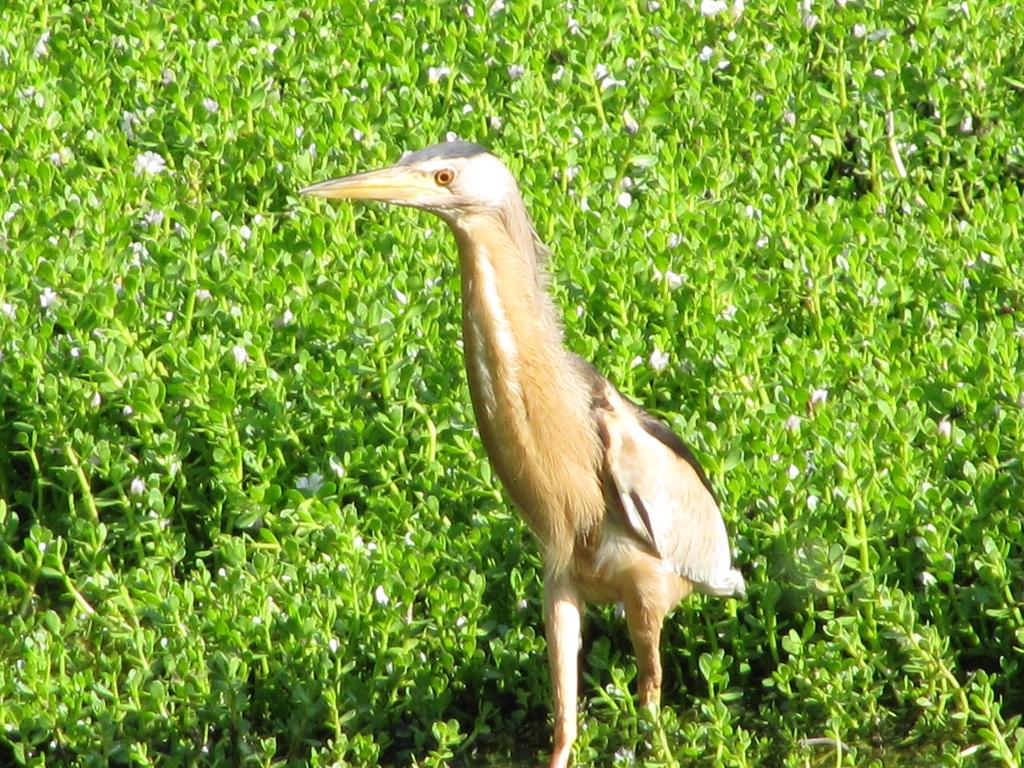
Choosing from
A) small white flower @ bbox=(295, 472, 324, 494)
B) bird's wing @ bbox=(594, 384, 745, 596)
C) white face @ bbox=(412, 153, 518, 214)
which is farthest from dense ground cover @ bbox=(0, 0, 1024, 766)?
white face @ bbox=(412, 153, 518, 214)

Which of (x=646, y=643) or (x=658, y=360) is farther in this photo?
(x=658, y=360)

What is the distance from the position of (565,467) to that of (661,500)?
1.03 ft

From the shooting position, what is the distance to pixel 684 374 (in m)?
6.28

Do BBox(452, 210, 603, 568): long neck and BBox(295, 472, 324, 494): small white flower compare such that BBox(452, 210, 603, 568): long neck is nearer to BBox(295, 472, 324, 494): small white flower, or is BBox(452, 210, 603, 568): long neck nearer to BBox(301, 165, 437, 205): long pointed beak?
BBox(301, 165, 437, 205): long pointed beak

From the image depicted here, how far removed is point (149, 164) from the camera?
7.61m

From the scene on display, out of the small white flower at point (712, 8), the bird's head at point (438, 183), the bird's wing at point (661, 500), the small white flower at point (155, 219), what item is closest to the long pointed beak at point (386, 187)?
the bird's head at point (438, 183)

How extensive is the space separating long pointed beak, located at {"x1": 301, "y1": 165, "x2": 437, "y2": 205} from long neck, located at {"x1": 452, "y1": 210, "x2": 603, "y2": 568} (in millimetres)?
164

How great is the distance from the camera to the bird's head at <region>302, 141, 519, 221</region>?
4.80m

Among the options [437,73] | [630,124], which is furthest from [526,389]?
[437,73]

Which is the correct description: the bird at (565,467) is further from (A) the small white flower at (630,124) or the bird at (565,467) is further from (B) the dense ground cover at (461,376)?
(A) the small white flower at (630,124)

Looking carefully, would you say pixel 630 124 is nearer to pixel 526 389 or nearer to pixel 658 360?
pixel 658 360

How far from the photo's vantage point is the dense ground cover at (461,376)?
17.5 ft

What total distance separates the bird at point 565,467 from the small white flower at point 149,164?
2.73 m

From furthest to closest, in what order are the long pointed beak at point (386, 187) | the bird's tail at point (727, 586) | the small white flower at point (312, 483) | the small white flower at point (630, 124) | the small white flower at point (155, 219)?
the small white flower at point (630, 124) → the small white flower at point (155, 219) → the small white flower at point (312, 483) → the bird's tail at point (727, 586) → the long pointed beak at point (386, 187)
